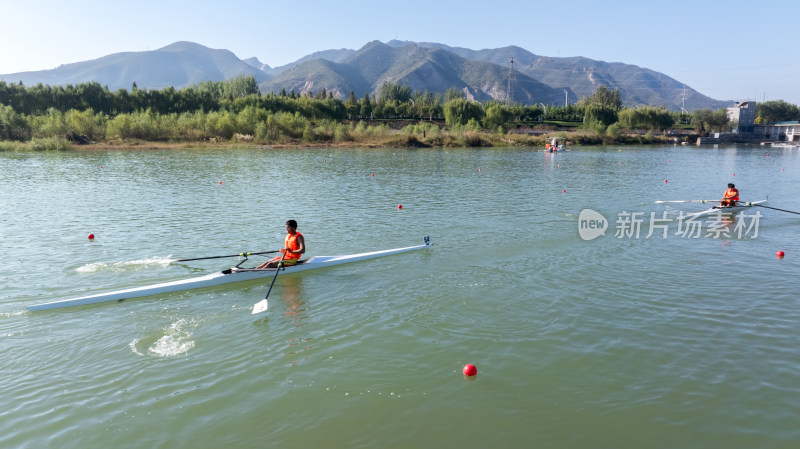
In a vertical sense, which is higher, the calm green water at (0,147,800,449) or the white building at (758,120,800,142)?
the white building at (758,120,800,142)

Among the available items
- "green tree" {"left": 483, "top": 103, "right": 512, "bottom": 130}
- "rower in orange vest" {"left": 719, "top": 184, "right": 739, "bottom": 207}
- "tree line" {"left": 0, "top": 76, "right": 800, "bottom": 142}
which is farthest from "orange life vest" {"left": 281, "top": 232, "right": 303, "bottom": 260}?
"green tree" {"left": 483, "top": 103, "right": 512, "bottom": 130}

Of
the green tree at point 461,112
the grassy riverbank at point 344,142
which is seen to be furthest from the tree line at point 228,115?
the grassy riverbank at point 344,142

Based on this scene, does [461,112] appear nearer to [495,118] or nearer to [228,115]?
[495,118]

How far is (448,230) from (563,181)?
65.3 feet

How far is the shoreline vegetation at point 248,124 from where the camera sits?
7012 centimetres

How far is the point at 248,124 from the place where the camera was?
7912 cm

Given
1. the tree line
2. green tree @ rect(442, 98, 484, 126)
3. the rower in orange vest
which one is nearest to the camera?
the rower in orange vest

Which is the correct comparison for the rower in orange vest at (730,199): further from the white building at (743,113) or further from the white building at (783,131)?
the white building at (743,113)

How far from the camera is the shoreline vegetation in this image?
70.1 m

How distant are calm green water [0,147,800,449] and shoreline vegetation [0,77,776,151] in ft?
185

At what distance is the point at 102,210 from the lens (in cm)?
2291

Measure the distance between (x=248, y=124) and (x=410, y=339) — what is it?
248 ft

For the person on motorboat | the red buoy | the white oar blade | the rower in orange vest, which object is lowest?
the red buoy

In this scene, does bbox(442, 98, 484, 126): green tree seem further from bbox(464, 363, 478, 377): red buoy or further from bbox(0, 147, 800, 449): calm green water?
bbox(464, 363, 478, 377): red buoy
